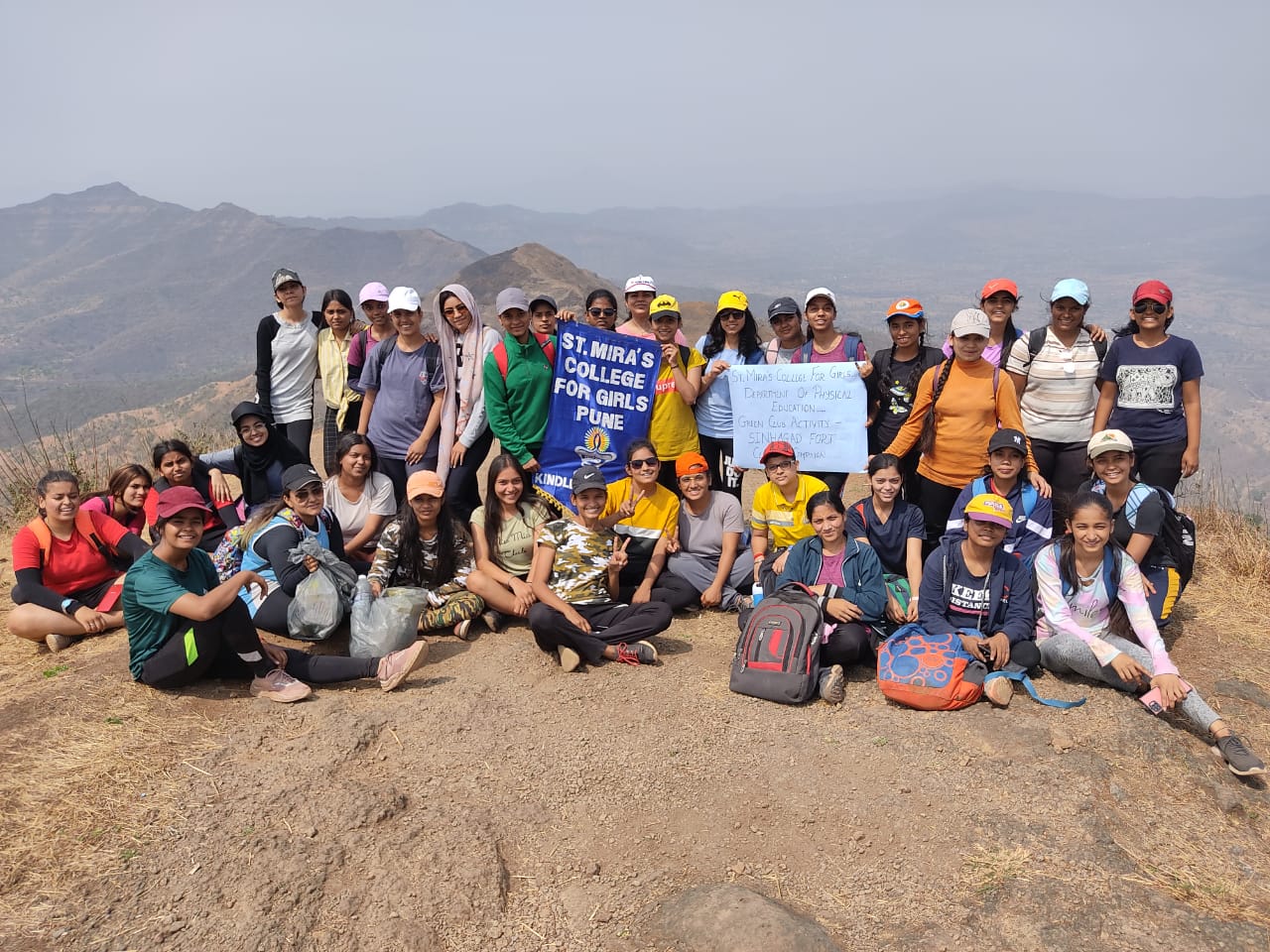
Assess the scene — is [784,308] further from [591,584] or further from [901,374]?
[591,584]

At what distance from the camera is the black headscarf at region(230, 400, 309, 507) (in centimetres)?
671

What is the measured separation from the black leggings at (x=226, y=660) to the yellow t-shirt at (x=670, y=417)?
2778 mm

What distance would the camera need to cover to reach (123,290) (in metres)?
159

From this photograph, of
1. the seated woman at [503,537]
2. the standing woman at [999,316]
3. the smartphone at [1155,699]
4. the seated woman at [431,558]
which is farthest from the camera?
the standing woman at [999,316]

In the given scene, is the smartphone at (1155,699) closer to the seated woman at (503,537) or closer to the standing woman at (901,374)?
the standing woman at (901,374)

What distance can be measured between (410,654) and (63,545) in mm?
3008

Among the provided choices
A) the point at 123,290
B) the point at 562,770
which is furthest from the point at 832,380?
the point at 123,290

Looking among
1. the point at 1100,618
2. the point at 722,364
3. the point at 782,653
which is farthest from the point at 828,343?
the point at 1100,618

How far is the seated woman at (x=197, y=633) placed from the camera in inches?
183

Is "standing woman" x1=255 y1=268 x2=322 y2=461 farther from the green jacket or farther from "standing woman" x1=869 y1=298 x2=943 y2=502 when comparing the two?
"standing woman" x1=869 y1=298 x2=943 y2=502

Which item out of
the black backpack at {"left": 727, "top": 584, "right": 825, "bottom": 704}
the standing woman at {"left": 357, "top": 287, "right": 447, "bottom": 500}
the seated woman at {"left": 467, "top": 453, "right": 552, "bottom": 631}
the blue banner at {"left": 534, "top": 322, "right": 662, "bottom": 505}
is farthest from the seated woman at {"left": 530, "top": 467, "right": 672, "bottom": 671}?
the standing woman at {"left": 357, "top": 287, "right": 447, "bottom": 500}

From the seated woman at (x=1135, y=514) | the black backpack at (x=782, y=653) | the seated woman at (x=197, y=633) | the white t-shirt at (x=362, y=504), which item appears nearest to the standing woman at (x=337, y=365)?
the white t-shirt at (x=362, y=504)

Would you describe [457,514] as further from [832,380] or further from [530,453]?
[832,380]

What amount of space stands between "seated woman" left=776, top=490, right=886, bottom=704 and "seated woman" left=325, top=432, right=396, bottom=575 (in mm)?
3080
